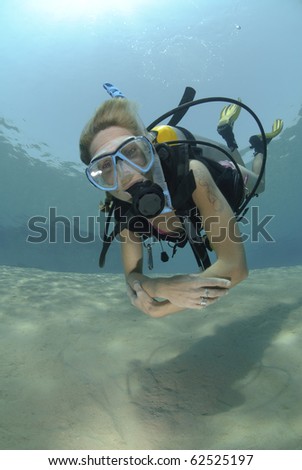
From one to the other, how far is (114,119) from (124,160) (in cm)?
55

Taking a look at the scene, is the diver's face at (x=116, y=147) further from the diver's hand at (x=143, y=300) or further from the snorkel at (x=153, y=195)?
the diver's hand at (x=143, y=300)

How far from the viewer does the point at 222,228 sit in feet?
8.93

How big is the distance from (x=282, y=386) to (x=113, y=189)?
2.42 metres

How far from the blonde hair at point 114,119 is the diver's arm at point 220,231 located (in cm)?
86

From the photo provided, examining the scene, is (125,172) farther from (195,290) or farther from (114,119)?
(195,290)

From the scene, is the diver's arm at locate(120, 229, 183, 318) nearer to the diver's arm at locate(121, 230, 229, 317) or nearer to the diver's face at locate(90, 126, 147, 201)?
the diver's arm at locate(121, 230, 229, 317)

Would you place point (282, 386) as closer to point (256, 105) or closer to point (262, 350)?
point (262, 350)

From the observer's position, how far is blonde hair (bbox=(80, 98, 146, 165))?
3.22 meters

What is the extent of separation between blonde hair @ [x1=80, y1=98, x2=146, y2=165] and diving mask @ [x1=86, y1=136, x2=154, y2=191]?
0.29 m

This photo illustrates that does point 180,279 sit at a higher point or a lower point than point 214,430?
higher

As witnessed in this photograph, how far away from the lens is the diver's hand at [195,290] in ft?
7.66

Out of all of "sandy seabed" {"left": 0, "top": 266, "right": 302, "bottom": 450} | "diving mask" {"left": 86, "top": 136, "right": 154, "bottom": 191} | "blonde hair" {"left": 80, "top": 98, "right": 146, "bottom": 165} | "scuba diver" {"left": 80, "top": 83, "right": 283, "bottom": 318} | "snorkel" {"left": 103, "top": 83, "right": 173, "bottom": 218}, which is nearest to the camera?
"sandy seabed" {"left": 0, "top": 266, "right": 302, "bottom": 450}

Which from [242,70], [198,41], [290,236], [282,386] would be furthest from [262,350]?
[290,236]

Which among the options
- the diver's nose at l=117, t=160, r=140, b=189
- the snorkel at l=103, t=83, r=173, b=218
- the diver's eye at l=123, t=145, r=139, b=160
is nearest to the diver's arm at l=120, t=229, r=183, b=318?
the snorkel at l=103, t=83, r=173, b=218
